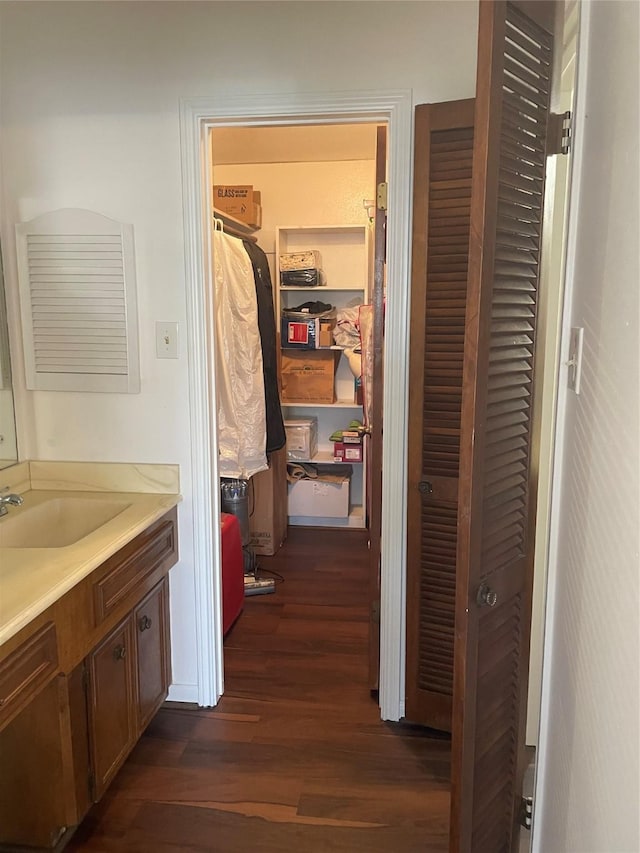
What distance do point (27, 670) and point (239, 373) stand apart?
2021 millimetres

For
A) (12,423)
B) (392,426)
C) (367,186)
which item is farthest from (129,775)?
(367,186)

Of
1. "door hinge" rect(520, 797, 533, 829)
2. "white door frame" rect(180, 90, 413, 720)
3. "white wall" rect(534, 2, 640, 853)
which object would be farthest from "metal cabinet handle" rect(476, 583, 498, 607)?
"white door frame" rect(180, 90, 413, 720)

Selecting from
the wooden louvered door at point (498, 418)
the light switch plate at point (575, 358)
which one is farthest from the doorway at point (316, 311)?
the light switch plate at point (575, 358)

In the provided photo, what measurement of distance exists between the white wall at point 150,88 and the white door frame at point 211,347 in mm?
40

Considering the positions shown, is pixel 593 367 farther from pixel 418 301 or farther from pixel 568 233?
pixel 418 301

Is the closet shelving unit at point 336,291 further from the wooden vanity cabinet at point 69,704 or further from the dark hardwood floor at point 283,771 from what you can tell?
the wooden vanity cabinet at point 69,704

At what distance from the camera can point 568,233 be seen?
1373 millimetres

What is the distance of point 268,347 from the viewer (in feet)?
11.7

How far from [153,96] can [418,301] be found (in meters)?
1.11

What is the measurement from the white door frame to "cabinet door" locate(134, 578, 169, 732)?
0.48 ft

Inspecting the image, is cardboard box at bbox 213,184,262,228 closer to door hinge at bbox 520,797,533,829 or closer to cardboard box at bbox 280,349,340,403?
cardboard box at bbox 280,349,340,403

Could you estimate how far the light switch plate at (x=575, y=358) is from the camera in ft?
4.14

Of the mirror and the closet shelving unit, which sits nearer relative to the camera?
the mirror

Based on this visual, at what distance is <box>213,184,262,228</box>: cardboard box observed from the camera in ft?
12.6
